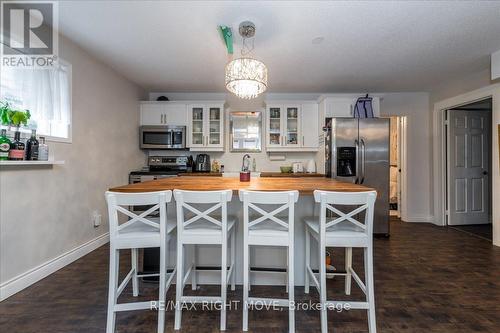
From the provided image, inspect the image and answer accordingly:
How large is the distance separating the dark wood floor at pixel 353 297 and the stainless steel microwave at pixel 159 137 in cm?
201

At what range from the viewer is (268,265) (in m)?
2.20

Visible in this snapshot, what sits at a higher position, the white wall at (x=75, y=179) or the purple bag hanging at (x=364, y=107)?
the purple bag hanging at (x=364, y=107)

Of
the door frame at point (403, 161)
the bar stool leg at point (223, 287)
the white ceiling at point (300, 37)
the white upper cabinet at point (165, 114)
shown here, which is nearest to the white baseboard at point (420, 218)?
the door frame at point (403, 161)

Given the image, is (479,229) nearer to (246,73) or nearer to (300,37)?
(300,37)

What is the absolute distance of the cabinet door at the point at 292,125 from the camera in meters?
4.35

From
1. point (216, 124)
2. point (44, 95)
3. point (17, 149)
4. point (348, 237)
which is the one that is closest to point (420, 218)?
point (348, 237)

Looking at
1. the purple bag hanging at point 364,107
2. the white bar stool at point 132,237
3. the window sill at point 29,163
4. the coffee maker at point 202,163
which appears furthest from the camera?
the coffee maker at point 202,163

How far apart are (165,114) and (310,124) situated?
8.63ft

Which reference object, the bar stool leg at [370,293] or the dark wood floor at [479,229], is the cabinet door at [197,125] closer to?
the bar stool leg at [370,293]

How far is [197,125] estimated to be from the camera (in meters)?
4.41

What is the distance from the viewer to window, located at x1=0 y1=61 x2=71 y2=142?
2.16 meters

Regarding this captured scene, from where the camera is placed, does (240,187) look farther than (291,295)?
Yes

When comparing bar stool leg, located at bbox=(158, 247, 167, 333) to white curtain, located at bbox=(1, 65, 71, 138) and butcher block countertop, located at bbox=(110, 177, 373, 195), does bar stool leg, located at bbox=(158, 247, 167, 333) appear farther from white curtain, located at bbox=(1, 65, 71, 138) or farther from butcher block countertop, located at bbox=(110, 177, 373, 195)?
white curtain, located at bbox=(1, 65, 71, 138)

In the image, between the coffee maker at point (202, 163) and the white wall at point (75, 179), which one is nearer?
the white wall at point (75, 179)
